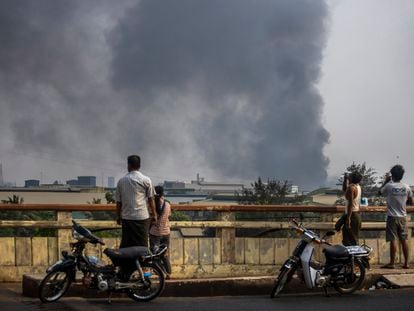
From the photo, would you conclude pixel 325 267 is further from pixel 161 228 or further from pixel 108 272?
pixel 108 272

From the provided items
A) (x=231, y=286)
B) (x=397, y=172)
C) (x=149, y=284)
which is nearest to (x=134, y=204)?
(x=149, y=284)

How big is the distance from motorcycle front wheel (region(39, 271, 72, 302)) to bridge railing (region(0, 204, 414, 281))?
7.42 ft

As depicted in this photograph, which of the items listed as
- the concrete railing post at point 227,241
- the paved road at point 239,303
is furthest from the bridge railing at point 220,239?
the paved road at point 239,303

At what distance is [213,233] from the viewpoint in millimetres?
12398

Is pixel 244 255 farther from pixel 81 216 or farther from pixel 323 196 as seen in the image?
pixel 323 196

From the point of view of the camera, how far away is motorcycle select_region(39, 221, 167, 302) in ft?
29.8

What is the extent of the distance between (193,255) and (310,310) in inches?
143

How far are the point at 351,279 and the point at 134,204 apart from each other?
3501 millimetres

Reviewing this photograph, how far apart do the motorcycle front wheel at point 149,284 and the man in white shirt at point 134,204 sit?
383mm

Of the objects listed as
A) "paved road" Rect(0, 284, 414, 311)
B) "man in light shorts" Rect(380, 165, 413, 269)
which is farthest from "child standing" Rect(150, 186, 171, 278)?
"man in light shorts" Rect(380, 165, 413, 269)

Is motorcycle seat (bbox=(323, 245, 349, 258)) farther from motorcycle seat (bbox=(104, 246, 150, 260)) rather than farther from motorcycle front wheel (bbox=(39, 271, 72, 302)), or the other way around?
motorcycle front wheel (bbox=(39, 271, 72, 302))

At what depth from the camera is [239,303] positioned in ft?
30.9

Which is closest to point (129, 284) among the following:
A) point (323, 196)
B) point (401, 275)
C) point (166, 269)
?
point (166, 269)

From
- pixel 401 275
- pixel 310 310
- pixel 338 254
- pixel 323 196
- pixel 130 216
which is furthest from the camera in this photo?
pixel 323 196
